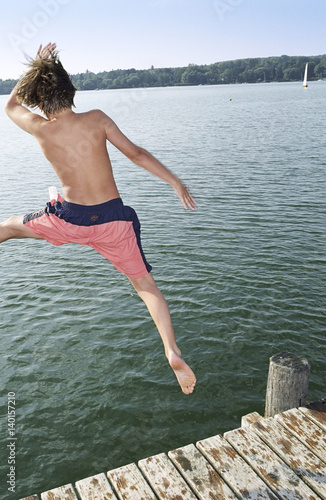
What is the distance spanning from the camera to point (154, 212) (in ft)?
61.9

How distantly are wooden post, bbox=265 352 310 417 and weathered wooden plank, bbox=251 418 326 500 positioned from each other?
60cm

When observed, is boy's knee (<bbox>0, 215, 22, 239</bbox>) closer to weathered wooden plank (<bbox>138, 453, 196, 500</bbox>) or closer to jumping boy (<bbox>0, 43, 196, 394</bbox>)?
jumping boy (<bbox>0, 43, 196, 394</bbox>)

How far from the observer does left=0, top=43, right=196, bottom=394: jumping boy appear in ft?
13.5

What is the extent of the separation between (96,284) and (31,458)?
18.6 feet

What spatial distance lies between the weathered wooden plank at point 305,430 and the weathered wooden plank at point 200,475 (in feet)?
4.01

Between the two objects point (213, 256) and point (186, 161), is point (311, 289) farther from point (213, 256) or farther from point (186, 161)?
point (186, 161)

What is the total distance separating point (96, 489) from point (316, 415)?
2.95 meters

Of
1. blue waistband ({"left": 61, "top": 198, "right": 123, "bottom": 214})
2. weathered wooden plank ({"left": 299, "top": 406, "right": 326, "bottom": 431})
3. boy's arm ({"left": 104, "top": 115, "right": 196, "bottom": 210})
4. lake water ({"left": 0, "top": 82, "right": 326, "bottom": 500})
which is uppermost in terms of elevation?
boy's arm ({"left": 104, "top": 115, "right": 196, "bottom": 210})

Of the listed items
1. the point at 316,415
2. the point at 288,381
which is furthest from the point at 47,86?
the point at 316,415

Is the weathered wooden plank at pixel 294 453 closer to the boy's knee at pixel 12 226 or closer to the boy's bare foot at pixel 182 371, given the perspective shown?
the boy's bare foot at pixel 182 371

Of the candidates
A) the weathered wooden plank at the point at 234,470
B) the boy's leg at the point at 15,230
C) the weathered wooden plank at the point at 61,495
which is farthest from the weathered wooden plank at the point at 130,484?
the boy's leg at the point at 15,230

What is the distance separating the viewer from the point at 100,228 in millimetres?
4418

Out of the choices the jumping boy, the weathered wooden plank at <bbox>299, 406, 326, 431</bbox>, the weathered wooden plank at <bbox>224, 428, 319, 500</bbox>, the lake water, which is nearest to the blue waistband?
the jumping boy

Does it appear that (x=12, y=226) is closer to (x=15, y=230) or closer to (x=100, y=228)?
(x=15, y=230)
